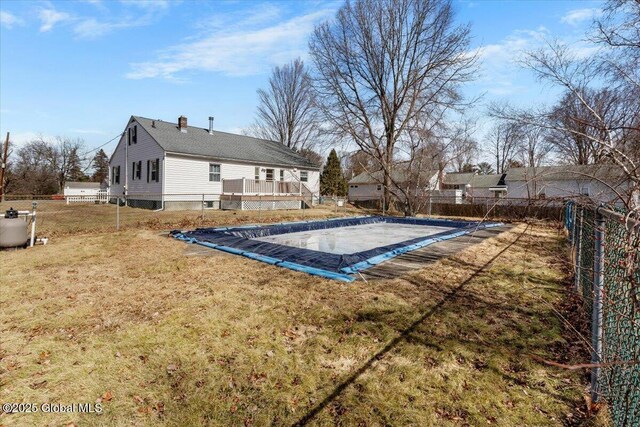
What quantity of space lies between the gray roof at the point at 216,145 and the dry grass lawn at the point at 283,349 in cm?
1445

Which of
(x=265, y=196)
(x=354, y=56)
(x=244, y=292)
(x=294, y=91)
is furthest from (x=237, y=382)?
(x=294, y=91)

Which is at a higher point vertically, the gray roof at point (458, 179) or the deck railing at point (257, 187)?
the gray roof at point (458, 179)

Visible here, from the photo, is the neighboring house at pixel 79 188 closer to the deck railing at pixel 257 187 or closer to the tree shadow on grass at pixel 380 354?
the deck railing at pixel 257 187

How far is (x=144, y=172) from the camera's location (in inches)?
758

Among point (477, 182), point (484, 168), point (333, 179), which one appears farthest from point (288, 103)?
point (484, 168)

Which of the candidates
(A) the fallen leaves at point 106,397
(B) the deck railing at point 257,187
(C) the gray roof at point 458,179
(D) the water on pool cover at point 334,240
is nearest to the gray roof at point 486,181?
(C) the gray roof at point 458,179

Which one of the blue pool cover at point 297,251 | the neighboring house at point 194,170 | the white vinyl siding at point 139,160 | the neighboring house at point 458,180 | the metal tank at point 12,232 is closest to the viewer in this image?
the blue pool cover at point 297,251

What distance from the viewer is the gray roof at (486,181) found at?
3868 centimetres

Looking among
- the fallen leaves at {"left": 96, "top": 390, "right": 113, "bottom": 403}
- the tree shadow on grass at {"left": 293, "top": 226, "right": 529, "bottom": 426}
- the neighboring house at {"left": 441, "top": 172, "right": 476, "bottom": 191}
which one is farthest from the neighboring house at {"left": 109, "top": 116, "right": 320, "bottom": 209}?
the neighboring house at {"left": 441, "top": 172, "right": 476, "bottom": 191}

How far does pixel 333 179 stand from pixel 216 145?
74.4 ft

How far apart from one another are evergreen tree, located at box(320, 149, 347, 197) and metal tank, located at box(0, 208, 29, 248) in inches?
1371

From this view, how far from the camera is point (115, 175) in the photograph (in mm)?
22938

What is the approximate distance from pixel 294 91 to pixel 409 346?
1445 inches

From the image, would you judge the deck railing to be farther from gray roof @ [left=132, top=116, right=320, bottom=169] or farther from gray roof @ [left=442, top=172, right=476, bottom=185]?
gray roof @ [left=442, top=172, right=476, bottom=185]
